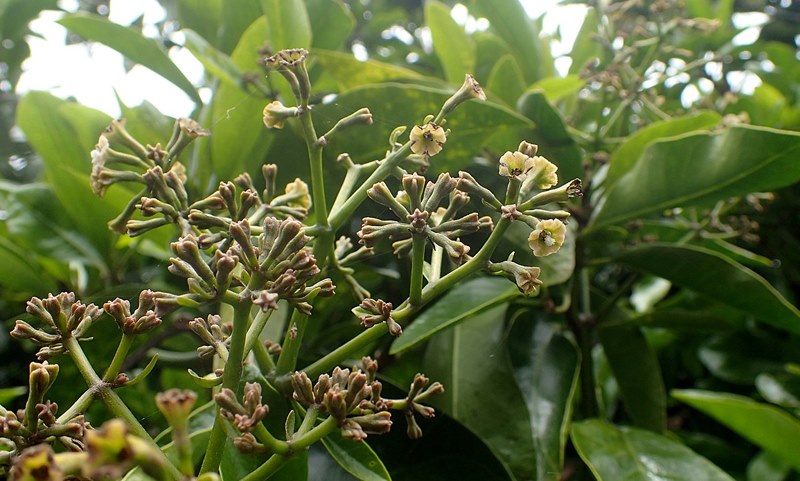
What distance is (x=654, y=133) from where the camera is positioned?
1.43 metres

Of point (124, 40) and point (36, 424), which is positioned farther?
point (124, 40)

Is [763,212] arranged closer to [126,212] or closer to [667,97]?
[667,97]

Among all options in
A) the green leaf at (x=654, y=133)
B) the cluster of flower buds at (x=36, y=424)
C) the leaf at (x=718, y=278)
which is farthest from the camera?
the green leaf at (x=654, y=133)

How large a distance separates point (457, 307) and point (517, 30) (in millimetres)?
955

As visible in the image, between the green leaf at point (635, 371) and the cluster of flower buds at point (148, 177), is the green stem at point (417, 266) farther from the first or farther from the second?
the green leaf at point (635, 371)

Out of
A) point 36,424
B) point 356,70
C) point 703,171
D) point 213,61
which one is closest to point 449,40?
point 356,70

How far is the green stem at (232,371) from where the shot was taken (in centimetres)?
66

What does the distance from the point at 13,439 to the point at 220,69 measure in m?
0.92

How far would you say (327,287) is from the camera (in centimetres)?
72

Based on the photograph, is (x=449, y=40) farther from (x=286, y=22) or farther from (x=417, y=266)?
(x=417, y=266)

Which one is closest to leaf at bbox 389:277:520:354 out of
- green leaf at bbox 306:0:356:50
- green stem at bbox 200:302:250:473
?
green stem at bbox 200:302:250:473

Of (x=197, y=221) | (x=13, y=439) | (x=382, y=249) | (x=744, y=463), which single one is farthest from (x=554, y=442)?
(x=744, y=463)

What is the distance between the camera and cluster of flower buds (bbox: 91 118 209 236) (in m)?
0.80

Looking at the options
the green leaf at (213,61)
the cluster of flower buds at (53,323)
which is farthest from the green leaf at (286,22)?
the cluster of flower buds at (53,323)
